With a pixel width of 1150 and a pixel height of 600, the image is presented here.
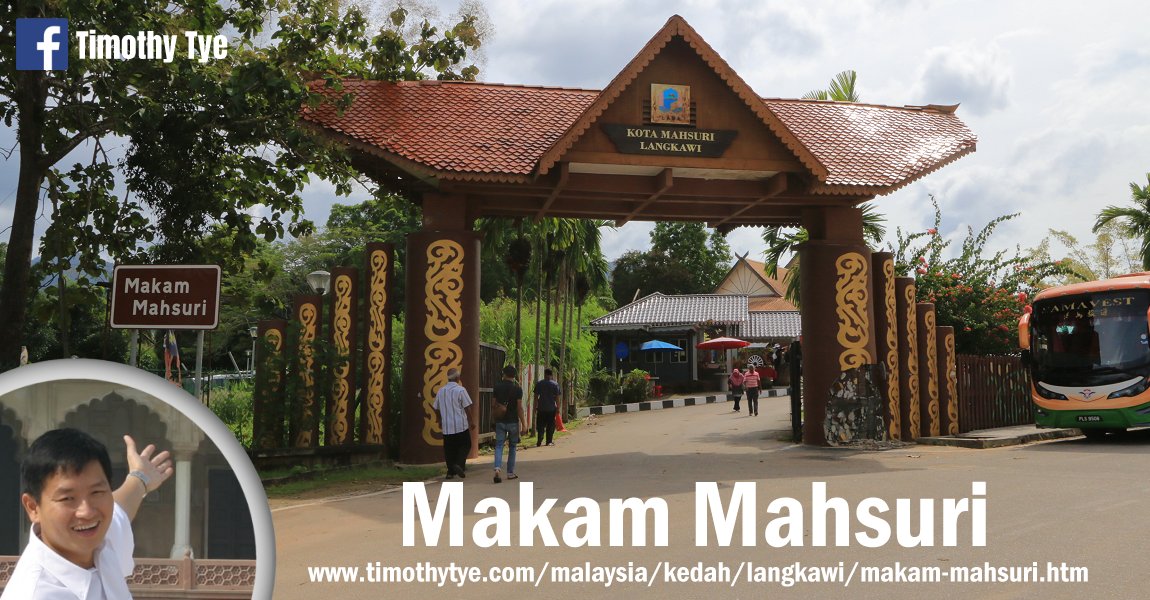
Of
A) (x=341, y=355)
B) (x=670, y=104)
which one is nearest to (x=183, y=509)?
(x=341, y=355)

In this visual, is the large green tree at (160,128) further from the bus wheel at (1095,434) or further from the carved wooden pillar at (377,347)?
the bus wheel at (1095,434)

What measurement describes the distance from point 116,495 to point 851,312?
56.6 ft

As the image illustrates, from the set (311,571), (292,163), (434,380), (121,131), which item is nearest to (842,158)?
(434,380)

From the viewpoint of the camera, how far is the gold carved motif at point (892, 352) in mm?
18469

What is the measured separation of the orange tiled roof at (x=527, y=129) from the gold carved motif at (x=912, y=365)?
273 cm

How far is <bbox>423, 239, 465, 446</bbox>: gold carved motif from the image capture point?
628 inches

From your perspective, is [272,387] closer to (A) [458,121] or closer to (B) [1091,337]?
(A) [458,121]

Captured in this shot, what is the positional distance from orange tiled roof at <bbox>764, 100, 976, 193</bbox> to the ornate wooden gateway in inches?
2.0

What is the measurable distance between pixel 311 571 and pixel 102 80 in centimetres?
706

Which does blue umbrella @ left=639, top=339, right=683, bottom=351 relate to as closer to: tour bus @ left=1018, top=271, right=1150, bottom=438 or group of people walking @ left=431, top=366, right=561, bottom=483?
tour bus @ left=1018, top=271, right=1150, bottom=438

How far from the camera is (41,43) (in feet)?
34.6

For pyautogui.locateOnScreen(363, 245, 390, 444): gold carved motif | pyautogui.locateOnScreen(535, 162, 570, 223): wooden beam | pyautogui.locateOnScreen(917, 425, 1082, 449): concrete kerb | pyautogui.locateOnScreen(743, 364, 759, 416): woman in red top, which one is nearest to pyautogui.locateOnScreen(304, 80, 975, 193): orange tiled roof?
pyautogui.locateOnScreen(535, 162, 570, 223): wooden beam

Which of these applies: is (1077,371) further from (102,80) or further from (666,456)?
(102,80)

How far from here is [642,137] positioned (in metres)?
16.1
